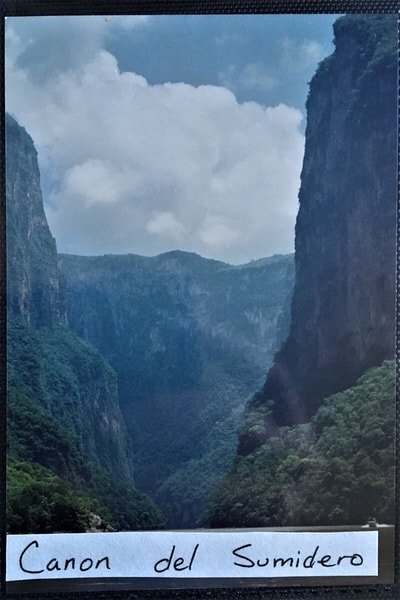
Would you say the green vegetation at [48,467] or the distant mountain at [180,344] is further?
the distant mountain at [180,344]

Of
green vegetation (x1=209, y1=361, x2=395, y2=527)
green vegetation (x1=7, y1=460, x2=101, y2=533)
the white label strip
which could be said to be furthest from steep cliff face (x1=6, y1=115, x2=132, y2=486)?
green vegetation (x1=209, y1=361, x2=395, y2=527)

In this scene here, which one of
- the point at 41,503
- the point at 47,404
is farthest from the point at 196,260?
the point at 41,503

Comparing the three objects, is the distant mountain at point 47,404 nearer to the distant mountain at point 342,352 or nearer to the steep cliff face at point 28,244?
the steep cliff face at point 28,244

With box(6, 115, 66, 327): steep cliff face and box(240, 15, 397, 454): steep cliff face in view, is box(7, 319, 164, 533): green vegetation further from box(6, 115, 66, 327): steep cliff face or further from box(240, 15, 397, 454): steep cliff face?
box(240, 15, 397, 454): steep cliff face

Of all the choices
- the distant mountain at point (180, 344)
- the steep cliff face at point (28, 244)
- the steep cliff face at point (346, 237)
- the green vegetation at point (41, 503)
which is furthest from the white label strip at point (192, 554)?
the steep cliff face at point (28, 244)

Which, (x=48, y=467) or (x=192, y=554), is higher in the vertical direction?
(x=48, y=467)

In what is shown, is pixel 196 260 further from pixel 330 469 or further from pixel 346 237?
pixel 330 469
